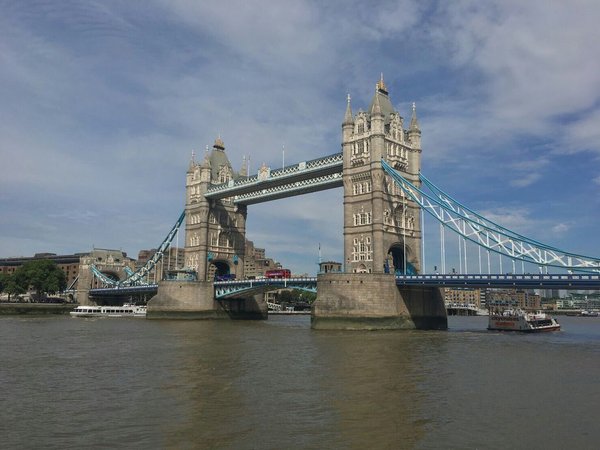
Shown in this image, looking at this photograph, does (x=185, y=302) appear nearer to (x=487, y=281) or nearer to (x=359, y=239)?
(x=359, y=239)

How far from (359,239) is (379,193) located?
211 inches

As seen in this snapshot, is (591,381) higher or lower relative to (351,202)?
lower

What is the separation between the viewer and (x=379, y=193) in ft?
186

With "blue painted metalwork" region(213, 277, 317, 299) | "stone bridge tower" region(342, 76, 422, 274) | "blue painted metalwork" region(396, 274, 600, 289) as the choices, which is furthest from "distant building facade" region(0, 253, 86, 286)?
"blue painted metalwork" region(396, 274, 600, 289)

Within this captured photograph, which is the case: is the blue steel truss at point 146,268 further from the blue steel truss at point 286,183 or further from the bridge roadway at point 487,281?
the bridge roadway at point 487,281

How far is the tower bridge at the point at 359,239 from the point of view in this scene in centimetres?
5006

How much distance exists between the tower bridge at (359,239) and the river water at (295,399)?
687 inches

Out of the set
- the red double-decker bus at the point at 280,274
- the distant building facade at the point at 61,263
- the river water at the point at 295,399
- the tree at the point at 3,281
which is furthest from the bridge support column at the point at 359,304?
the distant building facade at the point at 61,263

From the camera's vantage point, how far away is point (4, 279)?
112312 millimetres

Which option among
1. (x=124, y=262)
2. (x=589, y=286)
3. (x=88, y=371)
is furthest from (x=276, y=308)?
(x=88, y=371)

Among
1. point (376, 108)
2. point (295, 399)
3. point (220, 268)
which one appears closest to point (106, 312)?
point (220, 268)

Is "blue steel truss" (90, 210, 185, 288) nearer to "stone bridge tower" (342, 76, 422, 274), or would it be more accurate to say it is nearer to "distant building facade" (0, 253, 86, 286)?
"stone bridge tower" (342, 76, 422, 274)

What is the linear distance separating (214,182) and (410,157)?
3327cm

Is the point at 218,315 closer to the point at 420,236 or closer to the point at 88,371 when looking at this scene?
the point at 420,236
